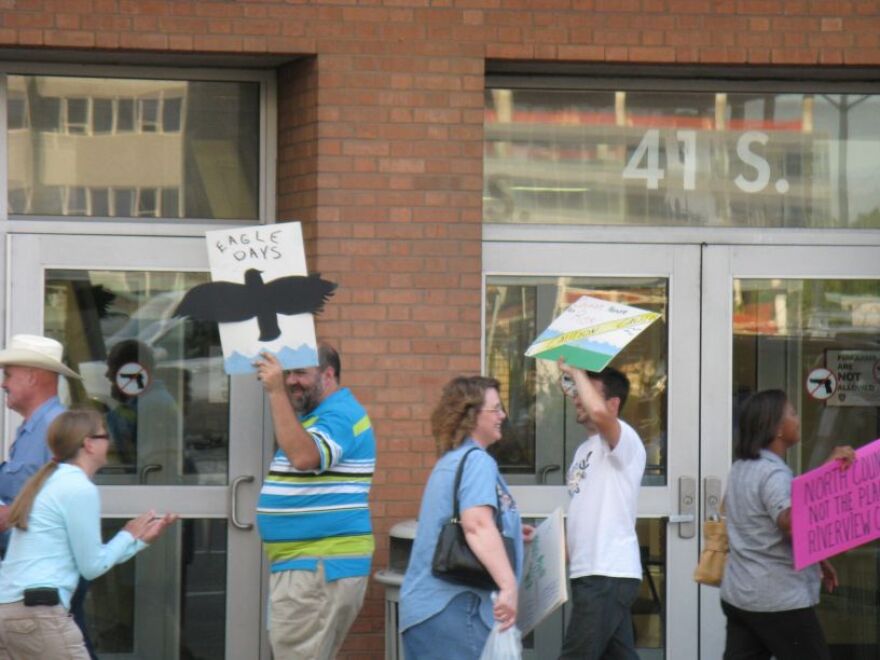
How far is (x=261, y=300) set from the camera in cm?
611

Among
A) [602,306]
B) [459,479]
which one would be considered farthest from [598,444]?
[459,479]

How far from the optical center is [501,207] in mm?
8180

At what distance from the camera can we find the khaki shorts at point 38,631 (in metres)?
5.45

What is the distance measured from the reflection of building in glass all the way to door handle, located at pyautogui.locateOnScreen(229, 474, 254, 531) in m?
1.31

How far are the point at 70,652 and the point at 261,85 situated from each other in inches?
137

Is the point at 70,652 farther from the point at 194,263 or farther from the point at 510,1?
the point at 510,1

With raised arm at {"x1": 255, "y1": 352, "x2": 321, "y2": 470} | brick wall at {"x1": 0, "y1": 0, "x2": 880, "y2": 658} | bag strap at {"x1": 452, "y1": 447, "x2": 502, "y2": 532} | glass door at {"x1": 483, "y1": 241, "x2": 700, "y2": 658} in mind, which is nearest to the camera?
bag strap at {"x1": 452, "y1": 447, "x2": 502, "y2": 532}

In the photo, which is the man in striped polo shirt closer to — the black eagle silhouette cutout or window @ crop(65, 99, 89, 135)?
the black eagle silhouette cutout

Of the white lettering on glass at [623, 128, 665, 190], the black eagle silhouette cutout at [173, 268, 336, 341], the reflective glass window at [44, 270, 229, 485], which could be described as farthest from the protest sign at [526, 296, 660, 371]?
the reflective glass window at [44, 270, 229, 485]

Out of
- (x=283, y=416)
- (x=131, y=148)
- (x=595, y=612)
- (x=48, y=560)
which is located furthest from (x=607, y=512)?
(x=131, y=148)

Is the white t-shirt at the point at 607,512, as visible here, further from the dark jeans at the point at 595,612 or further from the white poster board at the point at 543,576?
the white poster board at the point at 543,576

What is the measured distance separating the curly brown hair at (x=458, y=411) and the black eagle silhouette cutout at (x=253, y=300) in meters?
0.65

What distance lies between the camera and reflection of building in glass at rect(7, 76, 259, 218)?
7.93 meters

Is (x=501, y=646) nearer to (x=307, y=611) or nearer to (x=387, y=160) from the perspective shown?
(x=307, y=611)
